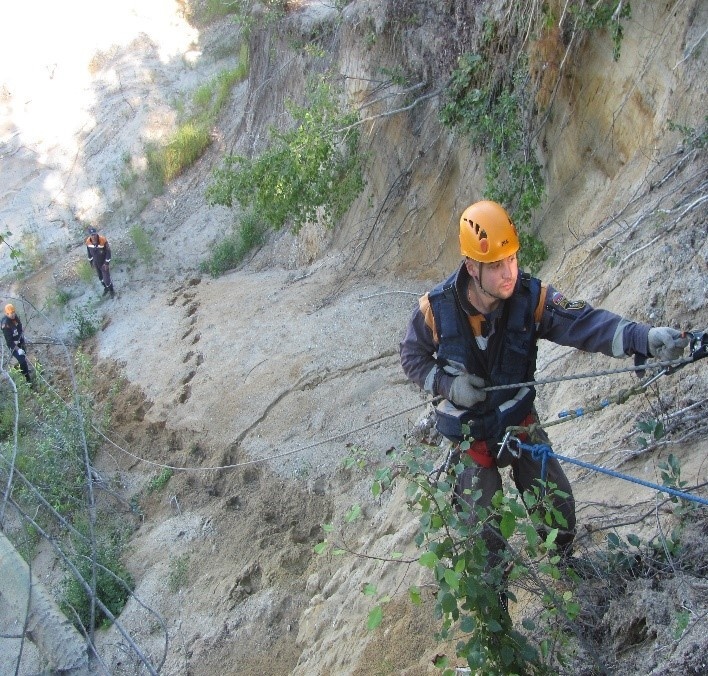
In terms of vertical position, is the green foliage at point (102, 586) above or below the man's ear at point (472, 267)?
below

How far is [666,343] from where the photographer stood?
2.74m

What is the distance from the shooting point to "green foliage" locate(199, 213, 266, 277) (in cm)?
1308

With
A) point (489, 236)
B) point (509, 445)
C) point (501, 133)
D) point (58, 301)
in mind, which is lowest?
point (58, 301)

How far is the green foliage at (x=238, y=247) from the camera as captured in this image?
1308 centimetres

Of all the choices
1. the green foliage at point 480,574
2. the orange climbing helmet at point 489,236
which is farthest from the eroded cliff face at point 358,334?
the orange climbing helmet at point 489,236

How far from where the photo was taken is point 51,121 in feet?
62.1

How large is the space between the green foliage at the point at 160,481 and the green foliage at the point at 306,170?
3.21 meters

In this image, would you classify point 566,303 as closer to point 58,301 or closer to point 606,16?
point 606,16

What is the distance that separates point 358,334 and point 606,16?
4.15 m

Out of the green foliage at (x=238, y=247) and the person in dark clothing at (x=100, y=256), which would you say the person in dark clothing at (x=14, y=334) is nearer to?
the person in dark clothing at (x=100, y=256)

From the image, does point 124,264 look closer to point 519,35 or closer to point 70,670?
point 519,35

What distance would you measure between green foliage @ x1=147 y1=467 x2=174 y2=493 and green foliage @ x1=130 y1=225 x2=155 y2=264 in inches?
276

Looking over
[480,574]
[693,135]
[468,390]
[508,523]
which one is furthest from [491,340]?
[693,135]

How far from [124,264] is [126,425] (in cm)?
583
